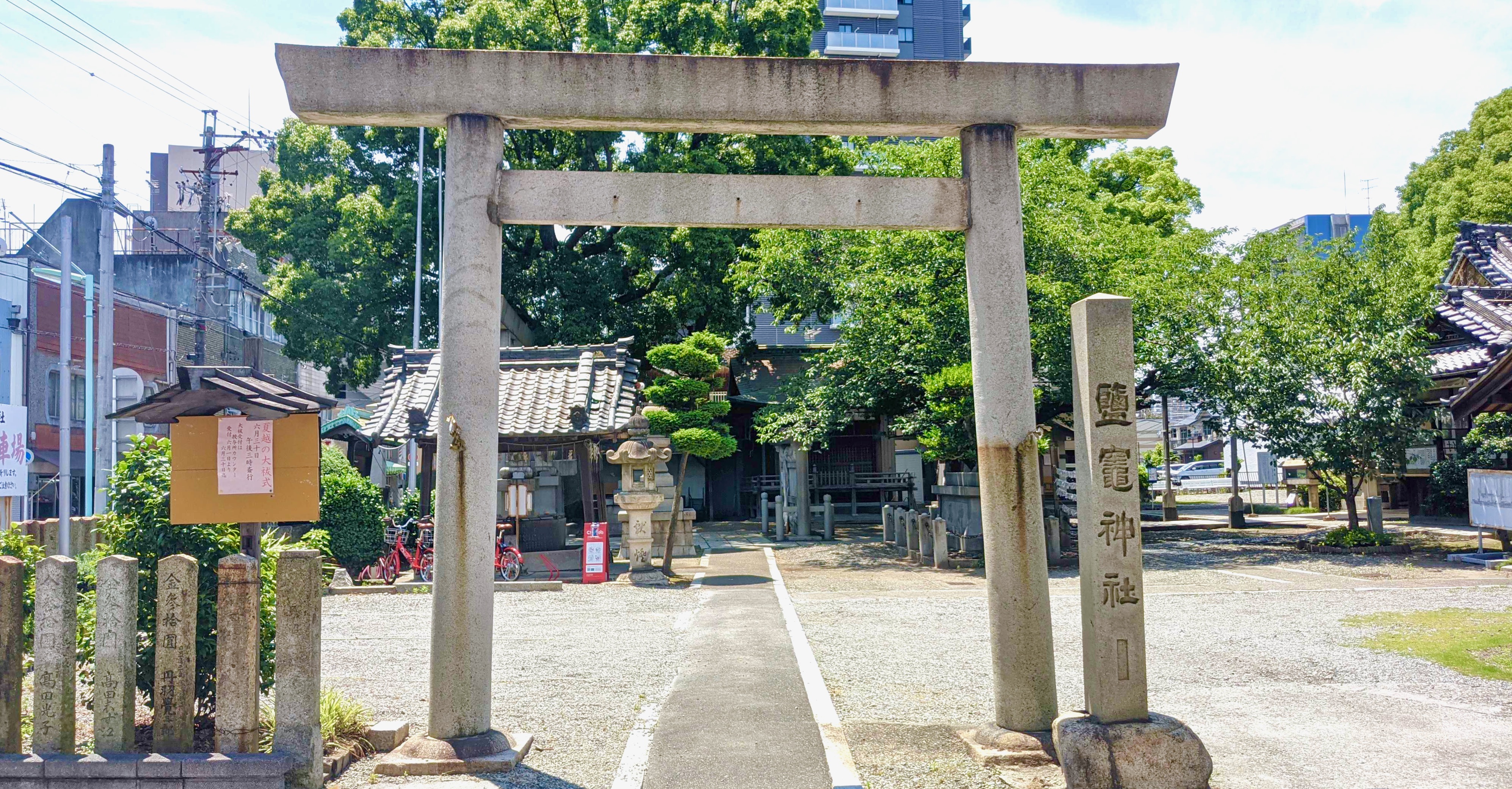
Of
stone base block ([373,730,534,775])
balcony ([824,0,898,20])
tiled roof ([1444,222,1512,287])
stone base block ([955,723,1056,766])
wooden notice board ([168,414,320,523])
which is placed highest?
balcony ([824,0,898,20])

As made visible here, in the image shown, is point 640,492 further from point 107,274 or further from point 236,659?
point 236,659

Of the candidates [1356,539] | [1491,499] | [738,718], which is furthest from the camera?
[1356,539]

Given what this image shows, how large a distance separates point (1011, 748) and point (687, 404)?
43.0 feet

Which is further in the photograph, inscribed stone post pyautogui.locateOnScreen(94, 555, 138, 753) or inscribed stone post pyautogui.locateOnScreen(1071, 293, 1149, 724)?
inscribed stone post pyautogui.locateOnScreen(1071, 293, 1149, 724)

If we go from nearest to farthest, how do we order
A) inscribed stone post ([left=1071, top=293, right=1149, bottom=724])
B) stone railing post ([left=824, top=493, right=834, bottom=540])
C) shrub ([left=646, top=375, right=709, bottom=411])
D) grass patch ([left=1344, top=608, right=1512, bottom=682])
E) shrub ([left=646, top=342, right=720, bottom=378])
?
inscribed stone post ([left=1071, top=293, right=1149, bottom=724])
grass patch ([left=1344, top=608, right=1512, bottom=682])
shrub ([left=646, top=342, right=720, bottom=378])
shrub ([left=646, top=375, right=709, bottom=411])
stone railing post ([left=824, top=493, right=834, bottom=540])

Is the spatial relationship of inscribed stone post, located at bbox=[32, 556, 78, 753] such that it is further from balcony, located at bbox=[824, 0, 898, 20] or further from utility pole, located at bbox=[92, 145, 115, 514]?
balcony, located at bbox=[824, 0, 898, 20]

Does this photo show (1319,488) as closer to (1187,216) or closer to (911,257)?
(1187,216)

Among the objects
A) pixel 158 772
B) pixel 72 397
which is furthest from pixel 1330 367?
pixel 72 397

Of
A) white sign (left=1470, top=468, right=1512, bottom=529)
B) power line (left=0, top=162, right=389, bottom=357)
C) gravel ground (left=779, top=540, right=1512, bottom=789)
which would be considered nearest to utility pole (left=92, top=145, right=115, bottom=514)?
power line (left=0, top=162, right=389, bottom=357)

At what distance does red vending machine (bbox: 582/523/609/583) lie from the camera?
57.5ft

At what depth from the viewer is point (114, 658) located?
5.69 m

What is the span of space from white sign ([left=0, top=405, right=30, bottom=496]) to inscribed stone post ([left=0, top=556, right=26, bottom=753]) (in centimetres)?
780

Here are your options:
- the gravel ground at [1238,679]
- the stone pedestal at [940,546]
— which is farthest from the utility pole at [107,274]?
the stone pedestal at [940,546]

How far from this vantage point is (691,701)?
27.4ft
